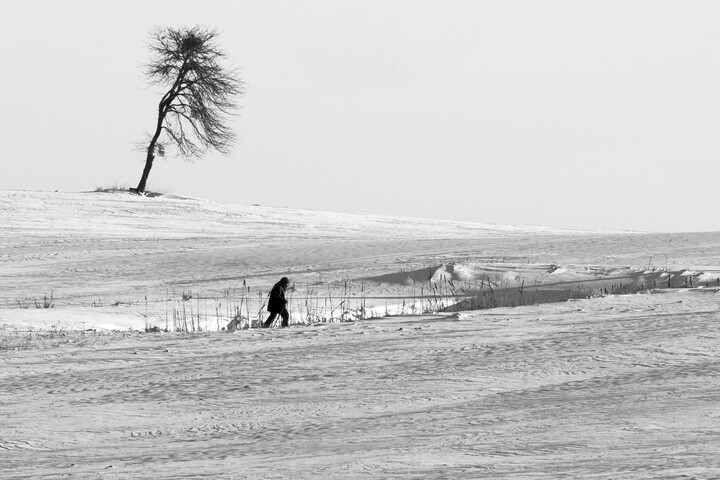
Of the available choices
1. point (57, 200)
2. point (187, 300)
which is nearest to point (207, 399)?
point (187, 300)

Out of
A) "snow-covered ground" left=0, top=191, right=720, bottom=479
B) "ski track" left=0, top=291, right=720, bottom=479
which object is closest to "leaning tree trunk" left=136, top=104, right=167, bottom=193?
"snow-covered ground" left=0, top=191, right=720, bottom=479

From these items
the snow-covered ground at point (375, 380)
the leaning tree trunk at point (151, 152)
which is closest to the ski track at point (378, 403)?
the snow-covered ground at point (375, 380)

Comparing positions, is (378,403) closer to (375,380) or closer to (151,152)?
(375,380)

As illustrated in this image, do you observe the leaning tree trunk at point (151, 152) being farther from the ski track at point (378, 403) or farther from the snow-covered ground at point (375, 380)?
the ski track at point (378, 403)

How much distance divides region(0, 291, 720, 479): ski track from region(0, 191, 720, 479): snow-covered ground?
27 millimetres

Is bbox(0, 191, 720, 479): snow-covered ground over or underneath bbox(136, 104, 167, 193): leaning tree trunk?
underneath

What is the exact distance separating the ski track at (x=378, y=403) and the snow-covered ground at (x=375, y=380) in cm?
3

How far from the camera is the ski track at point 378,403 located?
6434 millimetres

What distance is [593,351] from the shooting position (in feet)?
34.0

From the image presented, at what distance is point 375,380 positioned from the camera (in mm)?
9320

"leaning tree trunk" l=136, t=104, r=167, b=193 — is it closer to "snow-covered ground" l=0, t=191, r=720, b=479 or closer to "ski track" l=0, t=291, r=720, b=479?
"snow-covered ground" l=0, t=191, r=720, b=479

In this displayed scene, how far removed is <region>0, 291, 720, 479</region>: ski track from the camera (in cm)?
643

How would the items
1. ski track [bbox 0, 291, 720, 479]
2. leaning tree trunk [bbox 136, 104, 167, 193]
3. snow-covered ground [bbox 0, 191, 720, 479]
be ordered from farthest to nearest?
leaning tree trunk [bbox 136, 104, 167, 193] → snow-covered ground [bbox 0, 191, 720, 479] → ski track [bbox 0, 291, 720, 479]

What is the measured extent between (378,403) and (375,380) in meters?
0.95
